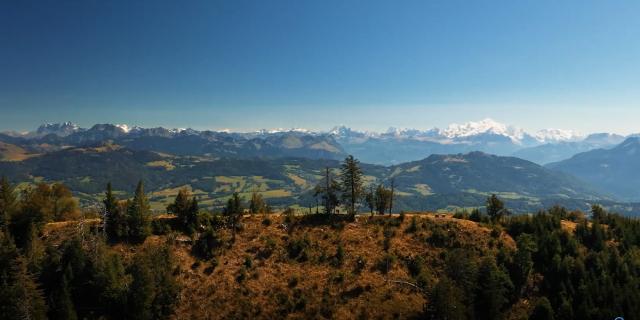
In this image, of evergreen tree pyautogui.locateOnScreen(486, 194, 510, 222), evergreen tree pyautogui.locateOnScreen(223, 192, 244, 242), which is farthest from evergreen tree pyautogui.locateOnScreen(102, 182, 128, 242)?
evergreen tree pyautogui.locateOnScreen(486, 194, 510, 222)

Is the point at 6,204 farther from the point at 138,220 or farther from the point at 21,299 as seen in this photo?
the point at 21,299

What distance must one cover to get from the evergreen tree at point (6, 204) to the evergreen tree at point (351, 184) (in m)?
73.5

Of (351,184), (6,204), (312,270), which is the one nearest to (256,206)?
(351,184)

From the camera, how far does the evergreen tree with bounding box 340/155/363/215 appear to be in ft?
316

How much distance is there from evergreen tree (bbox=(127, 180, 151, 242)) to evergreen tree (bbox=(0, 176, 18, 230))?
22153 mm

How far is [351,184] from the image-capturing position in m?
97.7

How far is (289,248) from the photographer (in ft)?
276

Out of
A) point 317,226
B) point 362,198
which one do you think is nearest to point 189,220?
point 317,226

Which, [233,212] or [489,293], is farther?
[233,212]

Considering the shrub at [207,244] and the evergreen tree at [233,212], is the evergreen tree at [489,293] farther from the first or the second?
the evergreen tree at [233,212]

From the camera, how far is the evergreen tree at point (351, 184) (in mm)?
96463

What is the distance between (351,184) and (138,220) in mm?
51616

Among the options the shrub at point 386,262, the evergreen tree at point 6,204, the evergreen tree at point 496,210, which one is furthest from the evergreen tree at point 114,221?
the evergreen tree at point 496,210

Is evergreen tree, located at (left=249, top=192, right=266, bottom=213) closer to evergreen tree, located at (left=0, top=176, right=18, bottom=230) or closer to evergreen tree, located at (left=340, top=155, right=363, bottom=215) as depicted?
evergreen tree, located at (left=340, top=155, right=363, bottom=215)
